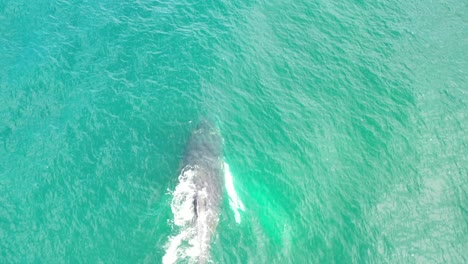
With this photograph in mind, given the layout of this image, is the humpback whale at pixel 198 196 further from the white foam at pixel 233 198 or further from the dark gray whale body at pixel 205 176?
the white foam at pixel 233 198

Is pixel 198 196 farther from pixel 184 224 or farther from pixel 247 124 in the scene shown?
pixel 247 124

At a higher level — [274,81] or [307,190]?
[274,81]

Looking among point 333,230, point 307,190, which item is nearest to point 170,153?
point 307,190

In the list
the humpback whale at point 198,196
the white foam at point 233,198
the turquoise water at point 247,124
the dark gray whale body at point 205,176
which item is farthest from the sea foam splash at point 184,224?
the white foam at point 233,198

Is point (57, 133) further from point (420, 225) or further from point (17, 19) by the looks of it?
point (420, 225)

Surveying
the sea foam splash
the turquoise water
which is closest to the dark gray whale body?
the sea foam splash

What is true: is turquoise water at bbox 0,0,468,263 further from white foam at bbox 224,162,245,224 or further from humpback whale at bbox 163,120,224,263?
humpback whale at bbox 163,120,224,263

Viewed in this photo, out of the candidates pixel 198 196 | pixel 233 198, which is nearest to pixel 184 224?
pixel 198 196
